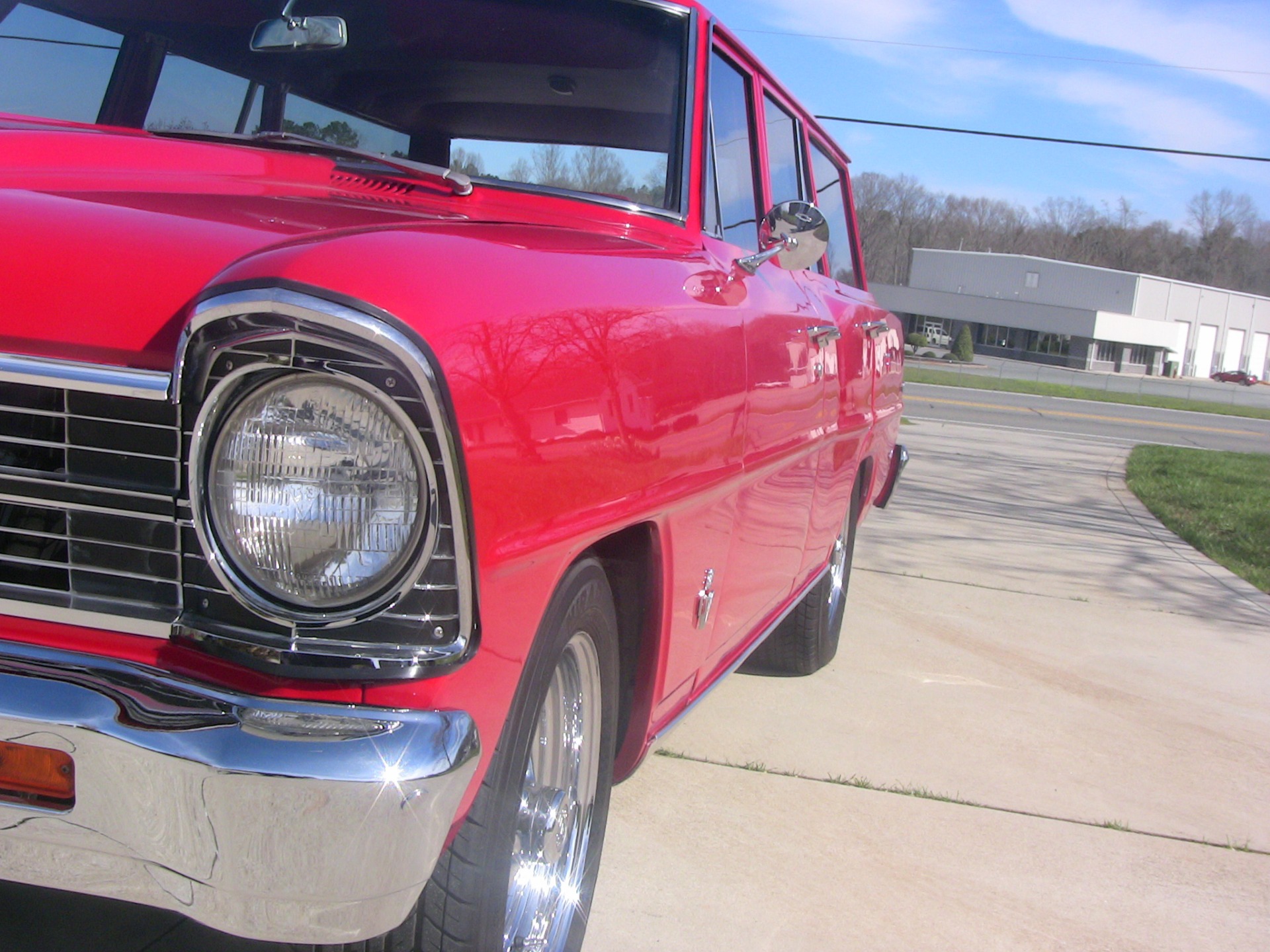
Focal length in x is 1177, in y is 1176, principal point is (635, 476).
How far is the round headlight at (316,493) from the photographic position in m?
1.41

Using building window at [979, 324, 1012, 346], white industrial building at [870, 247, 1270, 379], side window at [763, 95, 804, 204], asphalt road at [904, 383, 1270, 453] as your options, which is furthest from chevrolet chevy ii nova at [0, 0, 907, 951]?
building window at [979, 324, 1012, 346]

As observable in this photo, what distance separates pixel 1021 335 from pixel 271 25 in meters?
73.6

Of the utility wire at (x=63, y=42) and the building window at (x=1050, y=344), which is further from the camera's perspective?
the building window at (x=1050, y=344)

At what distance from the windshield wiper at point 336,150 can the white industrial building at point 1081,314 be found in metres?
69.5

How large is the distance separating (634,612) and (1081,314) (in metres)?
70.3

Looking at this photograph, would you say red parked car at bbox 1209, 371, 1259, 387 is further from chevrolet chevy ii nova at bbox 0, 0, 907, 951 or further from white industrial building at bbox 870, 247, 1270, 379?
chevrolet chevy ii nova at bbox 0, 0, 907, 951

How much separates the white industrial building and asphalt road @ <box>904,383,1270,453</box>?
34.8 metres

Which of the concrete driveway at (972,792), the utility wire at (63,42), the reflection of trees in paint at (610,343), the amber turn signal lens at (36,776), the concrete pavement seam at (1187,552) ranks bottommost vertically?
the concrete pavement seam at (1187,552)

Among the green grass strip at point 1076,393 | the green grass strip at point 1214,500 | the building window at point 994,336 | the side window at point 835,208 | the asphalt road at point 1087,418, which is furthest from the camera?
the building window at point 994,336

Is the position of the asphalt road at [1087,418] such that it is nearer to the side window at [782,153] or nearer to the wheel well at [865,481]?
the wheel well at [865,481]

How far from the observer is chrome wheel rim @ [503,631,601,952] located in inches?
78.3

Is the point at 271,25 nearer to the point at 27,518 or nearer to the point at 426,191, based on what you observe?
the point at 426,191

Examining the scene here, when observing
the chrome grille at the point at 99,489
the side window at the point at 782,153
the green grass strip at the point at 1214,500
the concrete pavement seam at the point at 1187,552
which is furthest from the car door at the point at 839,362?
the green grass strip at the point at 1214,500

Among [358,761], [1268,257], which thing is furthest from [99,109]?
[1268,257]
